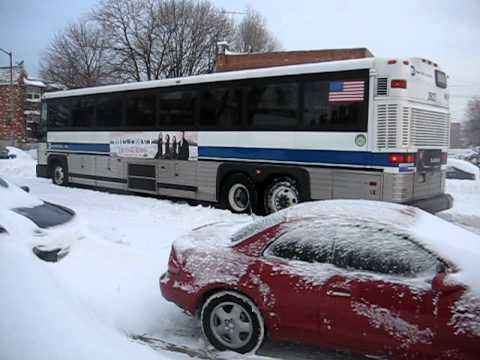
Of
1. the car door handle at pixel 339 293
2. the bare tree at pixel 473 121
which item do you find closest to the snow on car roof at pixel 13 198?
the car door handle at pixel 339 293

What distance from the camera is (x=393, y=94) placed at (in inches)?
353

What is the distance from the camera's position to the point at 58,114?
1644cm

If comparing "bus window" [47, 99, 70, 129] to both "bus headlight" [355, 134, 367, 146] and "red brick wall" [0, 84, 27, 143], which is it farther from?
"red brick wall" [0, 84, 27, 143]

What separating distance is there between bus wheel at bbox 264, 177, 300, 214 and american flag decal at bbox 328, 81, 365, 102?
1984 mm

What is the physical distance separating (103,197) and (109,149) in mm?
1540

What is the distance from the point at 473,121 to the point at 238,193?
7514 cm

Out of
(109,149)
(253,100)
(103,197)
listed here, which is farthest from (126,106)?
(253,100)

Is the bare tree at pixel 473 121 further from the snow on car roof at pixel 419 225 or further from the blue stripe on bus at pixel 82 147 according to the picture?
the snow on car roof at pixel 419 225

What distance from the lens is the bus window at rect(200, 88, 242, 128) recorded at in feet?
37.1

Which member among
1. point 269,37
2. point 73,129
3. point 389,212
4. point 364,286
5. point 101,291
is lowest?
point 101,291

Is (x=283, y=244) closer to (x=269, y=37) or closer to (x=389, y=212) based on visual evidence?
(x=389, y=212)

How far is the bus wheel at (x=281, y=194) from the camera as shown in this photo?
34.5 feet

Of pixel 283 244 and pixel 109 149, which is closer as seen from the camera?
pixel 283 244

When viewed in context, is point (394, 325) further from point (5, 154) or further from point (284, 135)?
point (5, 154)
